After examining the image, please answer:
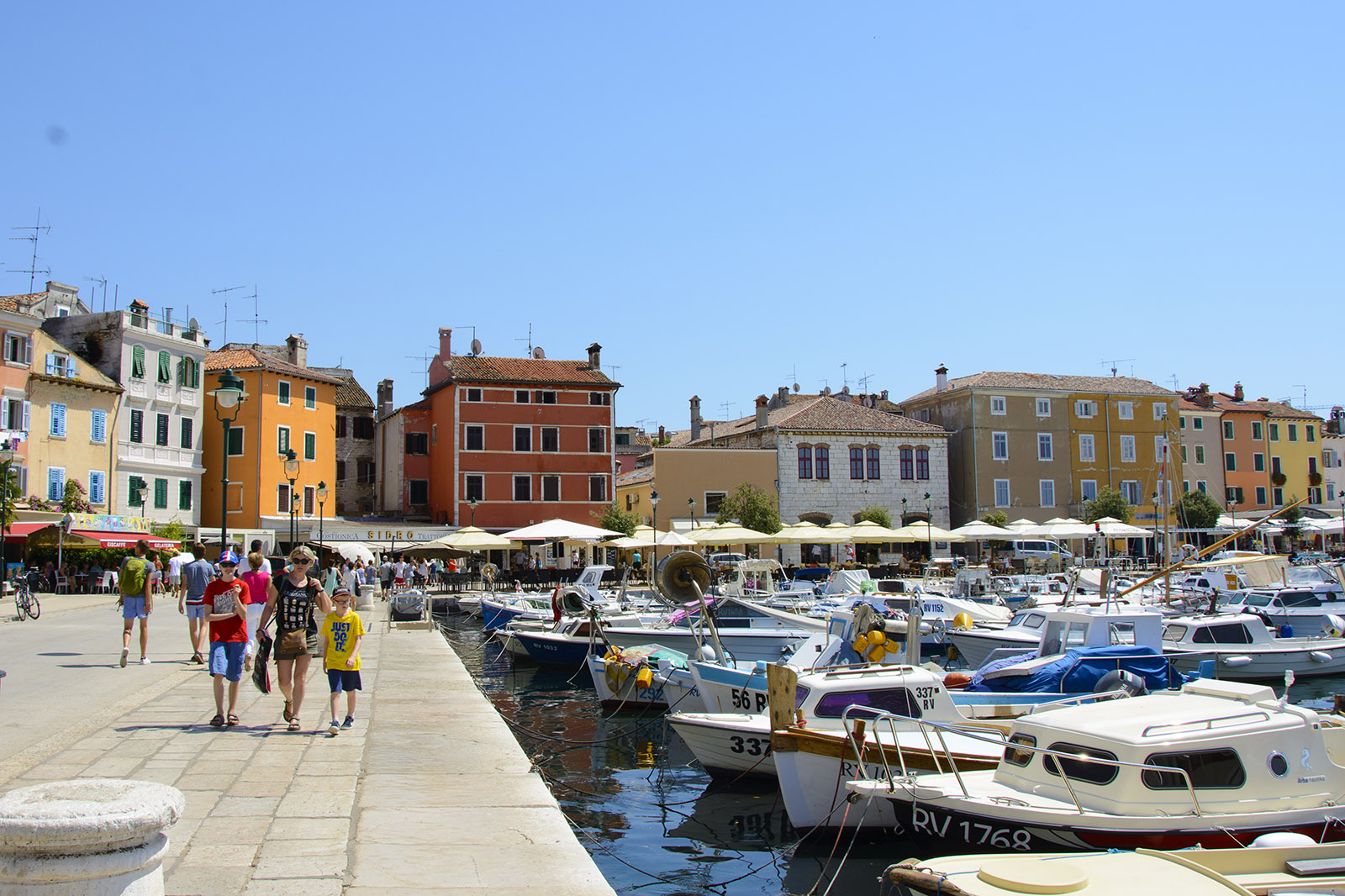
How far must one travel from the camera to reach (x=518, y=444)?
52.2 meters

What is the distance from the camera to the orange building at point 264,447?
47125 millimetres

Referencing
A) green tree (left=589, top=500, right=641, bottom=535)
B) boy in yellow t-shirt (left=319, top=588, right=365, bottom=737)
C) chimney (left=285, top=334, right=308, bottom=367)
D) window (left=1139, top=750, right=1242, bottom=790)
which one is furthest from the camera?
chimney (left=285, top=334, right=308, bottom=367)

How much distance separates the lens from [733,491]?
53.9 m

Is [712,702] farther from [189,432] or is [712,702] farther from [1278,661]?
[189,432]

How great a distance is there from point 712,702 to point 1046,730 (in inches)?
249

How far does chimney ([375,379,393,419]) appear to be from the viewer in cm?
6100

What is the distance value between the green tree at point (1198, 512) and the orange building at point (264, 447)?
154 feet

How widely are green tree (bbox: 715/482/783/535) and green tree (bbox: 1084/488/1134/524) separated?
19.5 metres

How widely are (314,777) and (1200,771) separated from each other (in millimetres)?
7405

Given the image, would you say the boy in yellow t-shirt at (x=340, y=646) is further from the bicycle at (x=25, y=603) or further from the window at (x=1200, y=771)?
the bicycle at (x=25, y=603)

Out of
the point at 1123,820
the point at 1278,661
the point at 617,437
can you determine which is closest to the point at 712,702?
the point at 1123,820

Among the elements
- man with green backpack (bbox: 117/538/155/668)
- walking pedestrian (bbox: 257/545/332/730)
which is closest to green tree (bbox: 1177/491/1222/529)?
man with green backpack (bbox: 117/538/155/668)

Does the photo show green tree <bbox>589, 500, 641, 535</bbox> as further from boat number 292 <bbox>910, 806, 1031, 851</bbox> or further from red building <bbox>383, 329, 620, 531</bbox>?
boat number 292 <bbox>910, 806, 1031, 851</bbox>

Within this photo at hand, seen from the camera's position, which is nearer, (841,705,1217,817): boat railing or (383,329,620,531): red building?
(841,705,1217,817): boat railing
